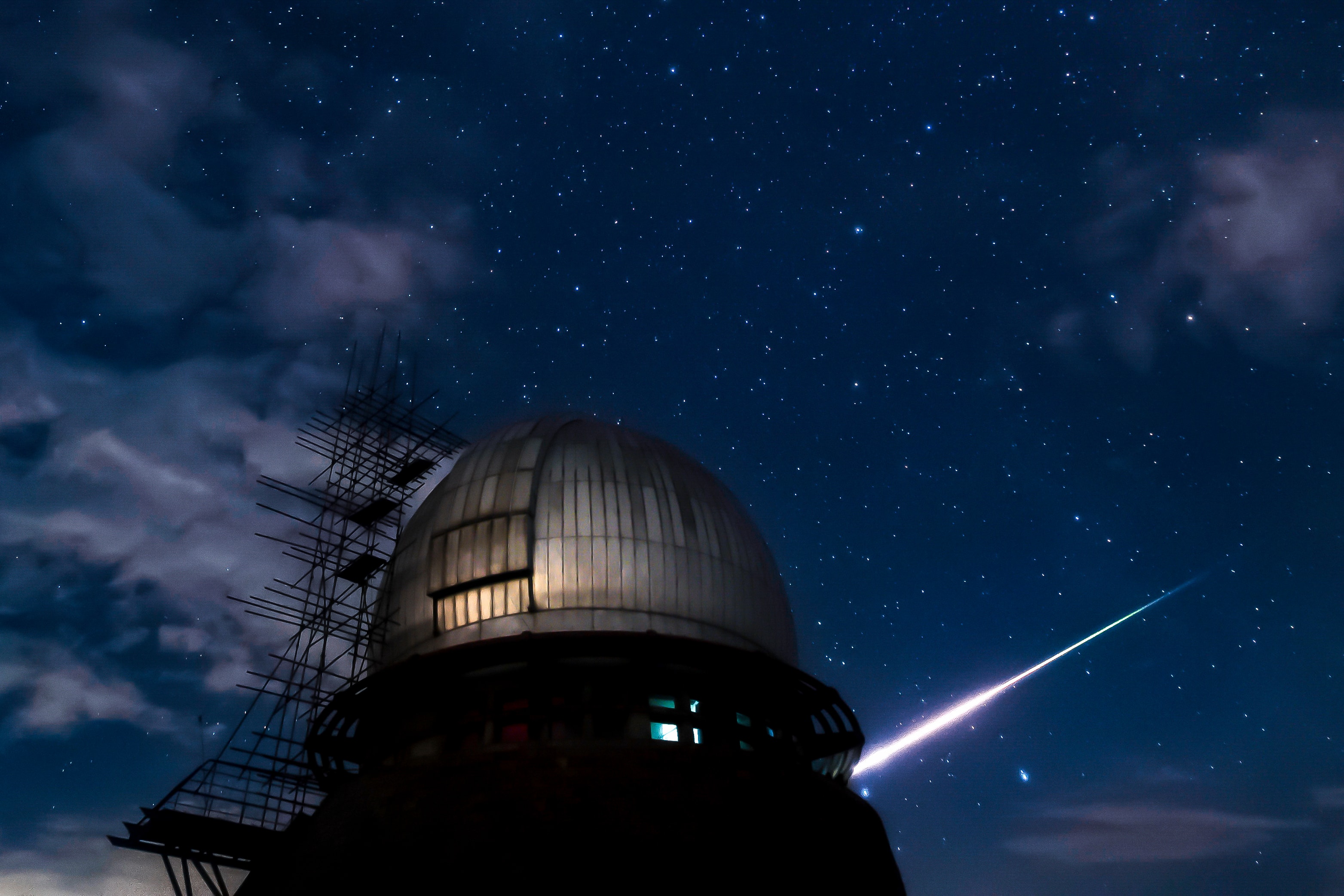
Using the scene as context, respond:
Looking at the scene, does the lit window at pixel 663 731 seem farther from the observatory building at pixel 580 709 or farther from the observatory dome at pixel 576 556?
the observatory dome at pixel 576 556

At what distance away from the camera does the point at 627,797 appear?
15.5 metres

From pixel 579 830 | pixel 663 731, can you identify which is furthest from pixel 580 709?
pixel 579 830

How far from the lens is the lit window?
17594 mm

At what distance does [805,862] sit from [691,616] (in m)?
5.45

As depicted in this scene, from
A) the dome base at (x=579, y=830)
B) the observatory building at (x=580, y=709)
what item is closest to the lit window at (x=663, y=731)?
the observatory building at (x=580, y=709)

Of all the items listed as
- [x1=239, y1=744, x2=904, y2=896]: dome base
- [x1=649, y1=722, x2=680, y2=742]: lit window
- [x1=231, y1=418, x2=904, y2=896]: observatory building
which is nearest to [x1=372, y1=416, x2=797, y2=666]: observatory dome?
[x1=231, y1=418, x2=904, y2=896]: observatory building

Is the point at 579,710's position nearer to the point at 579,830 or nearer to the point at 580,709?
the point at 580,709

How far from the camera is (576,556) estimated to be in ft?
61.8

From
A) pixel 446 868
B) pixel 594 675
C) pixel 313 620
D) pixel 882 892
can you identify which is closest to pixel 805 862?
pixel 882 892

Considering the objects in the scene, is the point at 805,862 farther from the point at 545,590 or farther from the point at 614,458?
the point at 614,458

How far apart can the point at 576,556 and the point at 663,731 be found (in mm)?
4146

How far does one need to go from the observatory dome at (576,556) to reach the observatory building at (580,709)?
0.17 feet

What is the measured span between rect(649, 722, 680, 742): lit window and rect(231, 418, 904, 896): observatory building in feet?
0.12

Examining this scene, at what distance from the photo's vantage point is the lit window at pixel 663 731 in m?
17.6
